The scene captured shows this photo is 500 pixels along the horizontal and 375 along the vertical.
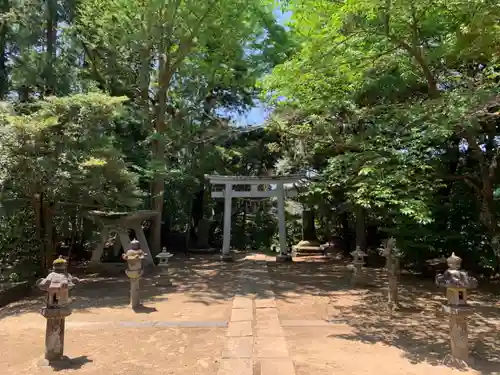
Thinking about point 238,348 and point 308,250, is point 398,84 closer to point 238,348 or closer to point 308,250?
point 238,348

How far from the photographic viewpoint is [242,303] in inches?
271

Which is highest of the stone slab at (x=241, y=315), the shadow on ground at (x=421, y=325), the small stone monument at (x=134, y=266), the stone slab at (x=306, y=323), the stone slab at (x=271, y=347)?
the small stone monument at (x=134, y=266)

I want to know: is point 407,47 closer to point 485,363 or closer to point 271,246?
point 485,363

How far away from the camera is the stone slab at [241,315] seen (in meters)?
5.82

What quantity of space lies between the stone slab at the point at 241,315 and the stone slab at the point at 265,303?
39 centimetres

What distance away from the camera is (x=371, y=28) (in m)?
5.56

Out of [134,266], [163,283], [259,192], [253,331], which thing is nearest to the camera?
[253,331]

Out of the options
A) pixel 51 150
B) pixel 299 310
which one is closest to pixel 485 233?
pixel 299 310

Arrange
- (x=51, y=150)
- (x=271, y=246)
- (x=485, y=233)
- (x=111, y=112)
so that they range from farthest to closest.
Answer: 1. (x=271, y=246)
2. (x=485, y=233)
3. (x=111, y=112)
4. (x=51, y=150)

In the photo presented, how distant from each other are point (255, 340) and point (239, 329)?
1.69 ft

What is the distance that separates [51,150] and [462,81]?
751 centimetres

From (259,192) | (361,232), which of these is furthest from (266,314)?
(259,192)

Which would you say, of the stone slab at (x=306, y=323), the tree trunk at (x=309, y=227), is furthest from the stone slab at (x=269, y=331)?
the tree trunk at (x=309, y=227)

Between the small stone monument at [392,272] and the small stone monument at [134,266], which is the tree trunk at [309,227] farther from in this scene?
the small stone monument at [134,266]
